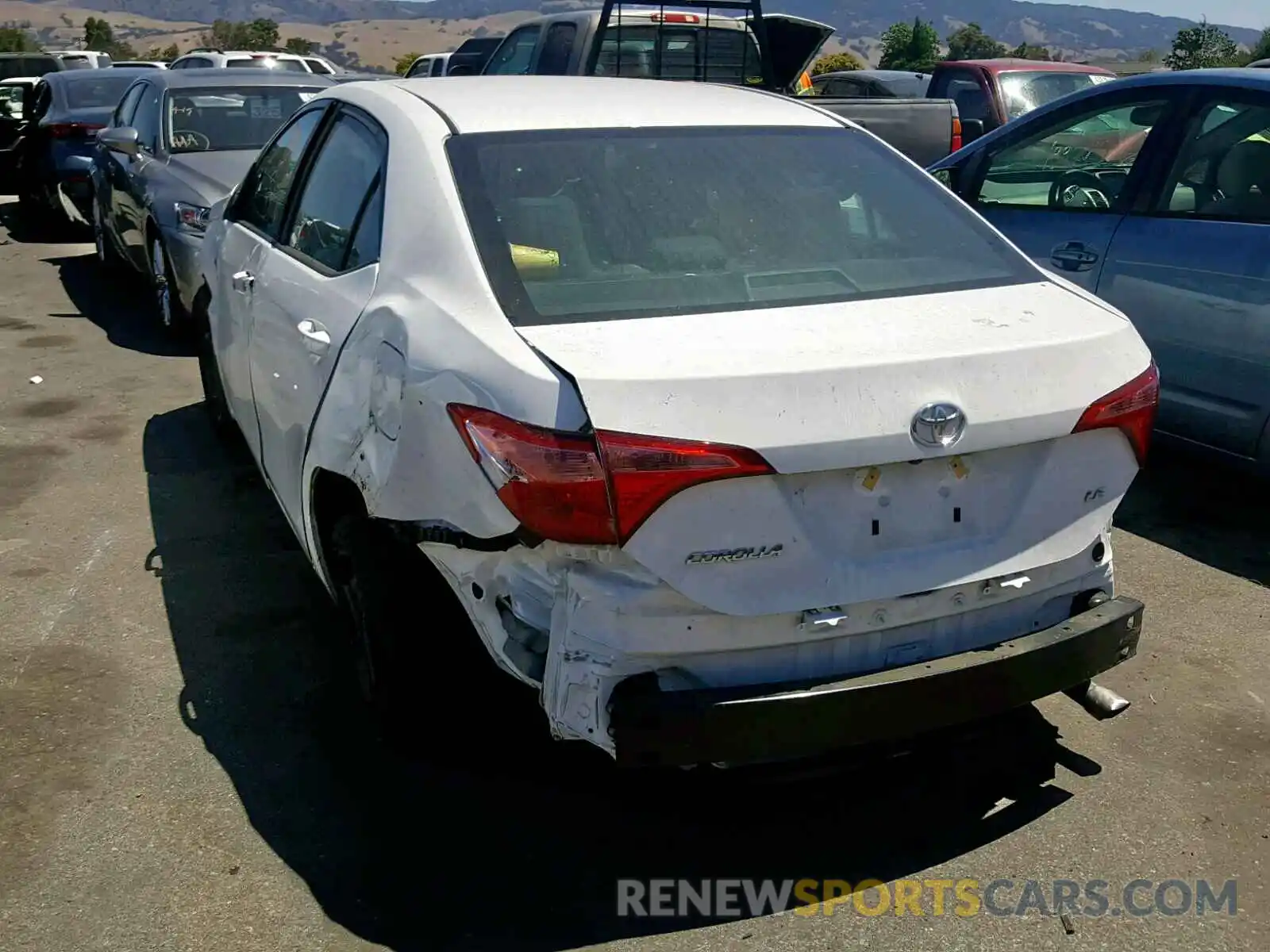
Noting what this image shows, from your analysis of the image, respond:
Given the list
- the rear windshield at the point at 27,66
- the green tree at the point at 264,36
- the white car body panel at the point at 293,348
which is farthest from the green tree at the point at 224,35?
the white car body panel at the point at 293,348

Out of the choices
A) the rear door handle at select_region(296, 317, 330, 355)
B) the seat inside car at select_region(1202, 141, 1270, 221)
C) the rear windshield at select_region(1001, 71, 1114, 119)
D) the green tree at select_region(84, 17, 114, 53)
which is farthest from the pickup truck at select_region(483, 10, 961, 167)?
the green tree at select_region(84, 17, 114, 53)

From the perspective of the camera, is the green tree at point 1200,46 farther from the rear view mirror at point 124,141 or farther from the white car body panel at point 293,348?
the white car body panel at point 293,348

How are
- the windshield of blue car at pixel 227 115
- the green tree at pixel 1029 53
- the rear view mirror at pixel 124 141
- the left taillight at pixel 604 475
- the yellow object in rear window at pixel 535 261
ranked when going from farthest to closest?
the green tree at pixel 1029 53 → the windshield of blue car at pixel 227 115 → the rear view mirror at pixel 124 141 → the yellow object in rear window at pixel 535 261 → the left taillight at pixel 604 475

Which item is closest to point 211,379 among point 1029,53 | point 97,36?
point 1029,53

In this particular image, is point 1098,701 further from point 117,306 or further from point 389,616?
point 117,306

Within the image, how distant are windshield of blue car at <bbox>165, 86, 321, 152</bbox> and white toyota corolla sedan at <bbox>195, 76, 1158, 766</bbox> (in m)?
5.31

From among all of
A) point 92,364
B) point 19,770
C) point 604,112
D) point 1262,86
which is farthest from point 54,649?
point 1262,86

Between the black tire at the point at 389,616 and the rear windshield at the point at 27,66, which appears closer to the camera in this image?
the black tire at the point at 389,616

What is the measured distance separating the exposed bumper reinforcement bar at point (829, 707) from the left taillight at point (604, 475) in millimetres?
345

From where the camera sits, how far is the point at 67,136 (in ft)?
38.0

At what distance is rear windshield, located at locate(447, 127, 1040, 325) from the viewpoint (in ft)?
9.81

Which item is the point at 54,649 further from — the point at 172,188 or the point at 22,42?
the point at 22,42

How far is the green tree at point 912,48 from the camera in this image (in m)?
44.7

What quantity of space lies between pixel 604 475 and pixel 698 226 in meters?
1.04
